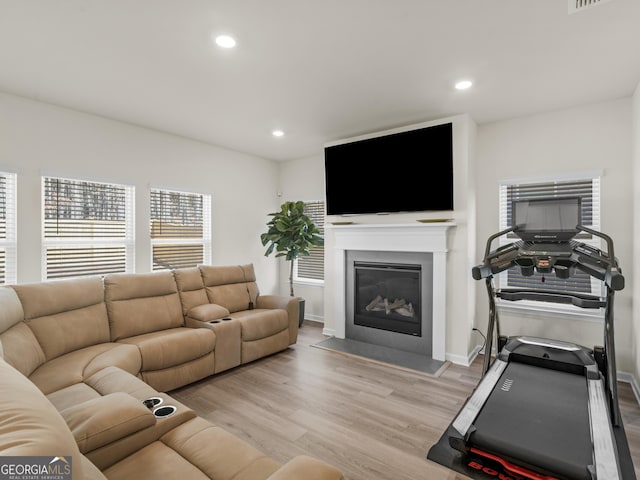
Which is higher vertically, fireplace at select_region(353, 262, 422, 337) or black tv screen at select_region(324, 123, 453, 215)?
black tv screen at select_region(324, 123, 453, 215)

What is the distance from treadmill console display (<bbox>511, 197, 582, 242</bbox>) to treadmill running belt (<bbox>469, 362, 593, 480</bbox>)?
1167 mm

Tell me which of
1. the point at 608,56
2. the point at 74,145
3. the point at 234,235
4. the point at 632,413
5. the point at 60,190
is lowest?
the point at 632,413

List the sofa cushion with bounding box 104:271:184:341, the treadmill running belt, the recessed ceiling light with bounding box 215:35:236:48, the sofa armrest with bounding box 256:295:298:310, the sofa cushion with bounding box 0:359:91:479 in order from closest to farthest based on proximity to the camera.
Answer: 1. the sofa cushion with bounding box 0:359:91:479
2. the treadmill running belt
3. the recessed ceiling light with bounding box 215:35:236:48
4. the sofa cushion with bounding box 104:271:184:341
5. the sofa armrest with bounding box 256:295:298:310

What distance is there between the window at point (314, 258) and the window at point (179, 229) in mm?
1647

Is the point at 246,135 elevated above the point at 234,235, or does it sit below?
above

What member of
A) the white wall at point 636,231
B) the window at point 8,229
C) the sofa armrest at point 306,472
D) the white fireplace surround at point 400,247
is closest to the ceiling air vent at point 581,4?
the white wall at point 636,231

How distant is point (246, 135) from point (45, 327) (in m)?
3.05

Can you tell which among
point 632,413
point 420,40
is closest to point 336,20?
point 420,40

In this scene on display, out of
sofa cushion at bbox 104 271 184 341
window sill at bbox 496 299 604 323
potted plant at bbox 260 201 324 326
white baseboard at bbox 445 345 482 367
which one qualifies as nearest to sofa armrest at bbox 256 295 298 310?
potted plant at bbox 260 201 324 326

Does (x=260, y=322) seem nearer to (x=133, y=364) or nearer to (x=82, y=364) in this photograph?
(x=133, y=364)

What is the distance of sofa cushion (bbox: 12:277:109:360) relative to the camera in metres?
2.65

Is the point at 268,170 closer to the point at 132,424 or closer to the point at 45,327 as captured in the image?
the point at 45,327

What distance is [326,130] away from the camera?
14.3ft

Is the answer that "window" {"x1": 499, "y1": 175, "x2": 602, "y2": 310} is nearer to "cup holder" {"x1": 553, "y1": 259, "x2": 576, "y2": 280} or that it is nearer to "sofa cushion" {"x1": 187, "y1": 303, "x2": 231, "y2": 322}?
"cup holder" {"x1": 553, "y1": 259, "x2": 576, "y2": 280}
